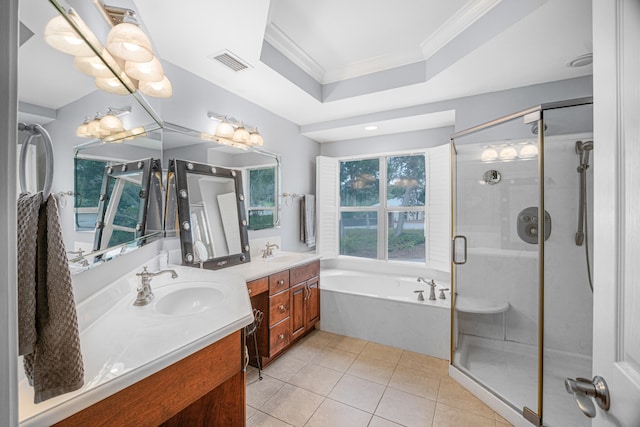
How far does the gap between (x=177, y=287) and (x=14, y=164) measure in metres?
1.31

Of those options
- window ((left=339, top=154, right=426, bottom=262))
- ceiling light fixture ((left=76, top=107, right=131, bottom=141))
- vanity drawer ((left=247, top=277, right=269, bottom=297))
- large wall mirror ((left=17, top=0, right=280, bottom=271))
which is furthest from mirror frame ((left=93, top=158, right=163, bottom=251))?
window ((left=339, top=154, right=426, bottom=262))

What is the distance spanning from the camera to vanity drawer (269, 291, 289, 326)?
2301 mm

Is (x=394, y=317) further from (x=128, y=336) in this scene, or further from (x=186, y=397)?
(x=128, y=336)

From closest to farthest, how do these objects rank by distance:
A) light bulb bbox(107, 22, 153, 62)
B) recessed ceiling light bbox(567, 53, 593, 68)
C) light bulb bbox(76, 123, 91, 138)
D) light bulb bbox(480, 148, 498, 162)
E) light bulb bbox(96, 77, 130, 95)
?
light bulb bbox(76, 123, 91, 138) → light bulb bbox(96, 77, 130, 95) → light bulb bbox(107, 22, 153, 62) → recessed ceiling light bbox(567, 53, 593, 68) → light bulb bbox(480, 148, 498, 162)

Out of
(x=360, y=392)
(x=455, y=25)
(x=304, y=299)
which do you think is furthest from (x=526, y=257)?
(x=304, y=299)

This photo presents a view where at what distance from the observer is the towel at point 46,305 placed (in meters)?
0.58

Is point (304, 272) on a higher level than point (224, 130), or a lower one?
lower

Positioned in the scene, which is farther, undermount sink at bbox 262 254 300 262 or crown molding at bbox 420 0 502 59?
undermount sink at bbox 262 254 300 262

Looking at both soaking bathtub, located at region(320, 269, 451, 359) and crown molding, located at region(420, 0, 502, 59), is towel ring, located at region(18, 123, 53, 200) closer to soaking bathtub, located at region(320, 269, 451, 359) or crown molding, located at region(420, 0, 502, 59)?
crown molding, located at region(420, 0, 502, 59)

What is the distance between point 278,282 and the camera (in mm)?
2365

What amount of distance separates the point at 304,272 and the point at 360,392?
43.2 inches

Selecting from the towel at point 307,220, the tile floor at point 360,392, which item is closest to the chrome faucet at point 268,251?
Answer: the towel at point 307,220

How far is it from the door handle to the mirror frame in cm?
156

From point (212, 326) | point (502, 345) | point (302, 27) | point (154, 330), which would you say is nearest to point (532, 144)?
point (502, 345)
